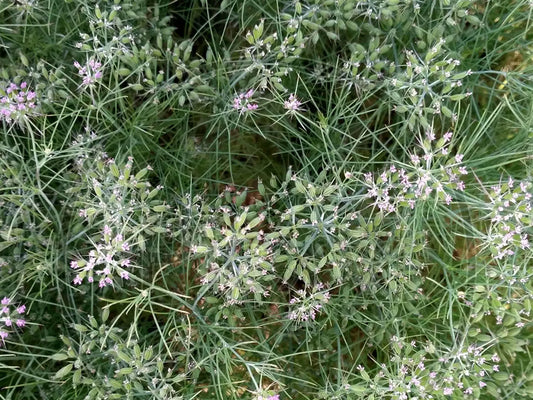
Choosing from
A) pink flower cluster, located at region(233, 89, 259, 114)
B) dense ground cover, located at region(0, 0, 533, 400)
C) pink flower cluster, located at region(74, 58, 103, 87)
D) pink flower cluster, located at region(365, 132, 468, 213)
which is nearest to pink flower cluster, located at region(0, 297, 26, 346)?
dense ground cover, located at region(0, 0, 533, 400)

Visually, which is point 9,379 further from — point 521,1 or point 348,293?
point 521,1

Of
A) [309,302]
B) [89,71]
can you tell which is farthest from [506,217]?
[89,71]

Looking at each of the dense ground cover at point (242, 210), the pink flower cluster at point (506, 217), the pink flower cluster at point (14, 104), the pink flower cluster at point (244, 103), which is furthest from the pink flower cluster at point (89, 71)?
the pink flower cluster at point (506, 217)

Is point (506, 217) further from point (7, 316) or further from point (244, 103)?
point (7, 316)

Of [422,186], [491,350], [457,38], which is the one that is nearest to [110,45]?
[422,186]

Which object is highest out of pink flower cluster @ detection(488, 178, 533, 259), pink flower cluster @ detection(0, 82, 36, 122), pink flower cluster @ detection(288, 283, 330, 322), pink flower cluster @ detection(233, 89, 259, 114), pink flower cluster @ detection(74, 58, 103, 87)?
pink flower cluster @ detection(74, 58, 103, 87)

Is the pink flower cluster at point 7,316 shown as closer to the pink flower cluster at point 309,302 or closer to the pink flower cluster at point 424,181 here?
the pink flower cluster at point 309,302

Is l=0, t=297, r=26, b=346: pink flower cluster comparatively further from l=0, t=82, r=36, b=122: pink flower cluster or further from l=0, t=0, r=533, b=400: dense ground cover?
l=0, t=82, r=36, b=122: pink flower cluster
